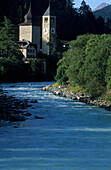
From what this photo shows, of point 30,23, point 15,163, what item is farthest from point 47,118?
point 30,23

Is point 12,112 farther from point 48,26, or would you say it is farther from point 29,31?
point 48,26

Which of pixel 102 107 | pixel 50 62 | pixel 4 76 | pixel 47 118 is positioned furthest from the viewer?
pixel 50 62

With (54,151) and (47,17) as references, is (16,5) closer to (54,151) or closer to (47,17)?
(47,17)

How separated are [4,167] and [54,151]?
4185 millimetres

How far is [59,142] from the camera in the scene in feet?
85.3

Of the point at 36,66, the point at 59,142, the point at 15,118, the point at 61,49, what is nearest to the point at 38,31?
the point at 61,49

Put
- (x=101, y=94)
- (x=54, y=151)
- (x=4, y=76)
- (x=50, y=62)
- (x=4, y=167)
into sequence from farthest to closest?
(x=50, y=62) < (x=4, y=76) < (x=101, y=94) < (x=54, y=151) < (x=4, y=167)

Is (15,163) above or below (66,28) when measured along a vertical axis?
below

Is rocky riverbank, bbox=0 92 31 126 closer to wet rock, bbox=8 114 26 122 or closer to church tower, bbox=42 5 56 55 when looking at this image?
wet rock, bbox=8 114 26 122

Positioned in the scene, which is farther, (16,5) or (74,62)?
(16,5)

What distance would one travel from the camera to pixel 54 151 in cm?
2369

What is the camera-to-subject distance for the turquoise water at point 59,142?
2125 cm

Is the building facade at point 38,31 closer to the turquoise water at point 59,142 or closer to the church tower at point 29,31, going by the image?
the church tower at point 29,31

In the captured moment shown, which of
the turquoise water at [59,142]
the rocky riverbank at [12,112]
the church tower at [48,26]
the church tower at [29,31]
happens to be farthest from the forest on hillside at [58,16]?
the turquoise water at [59,142]
